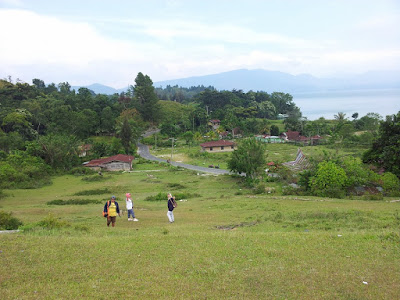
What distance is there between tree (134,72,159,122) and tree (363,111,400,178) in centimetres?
6755

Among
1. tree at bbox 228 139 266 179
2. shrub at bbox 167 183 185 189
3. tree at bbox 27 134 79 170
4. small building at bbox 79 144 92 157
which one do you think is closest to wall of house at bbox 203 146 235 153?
small building at bbox 79 144 92 157

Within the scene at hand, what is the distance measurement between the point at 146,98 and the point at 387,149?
71497 mm

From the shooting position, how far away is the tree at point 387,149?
→ 28.1 m

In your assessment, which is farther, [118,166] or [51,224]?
[118,166]

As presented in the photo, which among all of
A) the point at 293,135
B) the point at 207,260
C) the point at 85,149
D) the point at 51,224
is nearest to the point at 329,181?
the point at 207,260

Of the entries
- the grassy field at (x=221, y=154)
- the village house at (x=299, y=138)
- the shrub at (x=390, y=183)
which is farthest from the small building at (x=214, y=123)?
the shrub at (x=390, y=183)

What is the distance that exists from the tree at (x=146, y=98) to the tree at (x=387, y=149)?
67547 millimetres

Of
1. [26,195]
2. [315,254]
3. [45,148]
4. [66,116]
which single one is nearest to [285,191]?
[315,254]

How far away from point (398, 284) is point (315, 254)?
232cm

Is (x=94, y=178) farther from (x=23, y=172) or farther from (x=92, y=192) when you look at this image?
(x=92, y=192)

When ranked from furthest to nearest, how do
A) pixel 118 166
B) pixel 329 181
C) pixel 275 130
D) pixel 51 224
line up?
pixel 275 130
pixel 118 166
pixel 329 181
pixel 51 224

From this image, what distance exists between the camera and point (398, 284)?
7703 millimetres

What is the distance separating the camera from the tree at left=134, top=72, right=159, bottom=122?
3541 inches

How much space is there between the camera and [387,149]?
1145 inches
